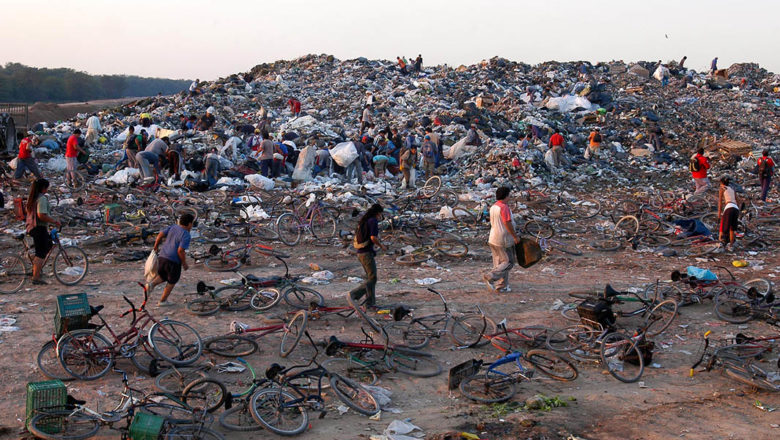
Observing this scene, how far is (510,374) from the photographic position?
5.79 metres

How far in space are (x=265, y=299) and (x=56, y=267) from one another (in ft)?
10.6

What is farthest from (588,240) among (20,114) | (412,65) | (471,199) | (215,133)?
(412,65)

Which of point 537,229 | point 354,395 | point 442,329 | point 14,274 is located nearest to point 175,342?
point 354,395

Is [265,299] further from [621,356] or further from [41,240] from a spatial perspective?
[621,356]

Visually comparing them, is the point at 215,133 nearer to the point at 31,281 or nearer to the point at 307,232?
the point at 307,232

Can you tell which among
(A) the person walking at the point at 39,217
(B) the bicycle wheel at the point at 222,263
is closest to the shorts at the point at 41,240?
(A) the person walking at the point at 39,217

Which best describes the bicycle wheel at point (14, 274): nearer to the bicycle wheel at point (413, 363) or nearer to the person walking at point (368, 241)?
the person walking at point (368, 241)

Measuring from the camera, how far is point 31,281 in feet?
27.0

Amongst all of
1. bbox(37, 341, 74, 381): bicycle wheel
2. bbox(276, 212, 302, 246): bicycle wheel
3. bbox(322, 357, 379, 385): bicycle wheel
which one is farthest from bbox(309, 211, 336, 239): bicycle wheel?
bbox(37, 341, 74, 381): bicycle wheel

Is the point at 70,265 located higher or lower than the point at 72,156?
lower

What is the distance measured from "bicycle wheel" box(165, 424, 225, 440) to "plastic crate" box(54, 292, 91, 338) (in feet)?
6.31

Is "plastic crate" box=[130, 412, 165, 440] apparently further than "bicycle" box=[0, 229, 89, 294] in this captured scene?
No

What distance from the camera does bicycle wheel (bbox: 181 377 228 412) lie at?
490 centimetres

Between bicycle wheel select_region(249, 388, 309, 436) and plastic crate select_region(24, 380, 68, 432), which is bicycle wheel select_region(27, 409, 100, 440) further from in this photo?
bicycle wheel select_region(249, 388, 309, 436)
